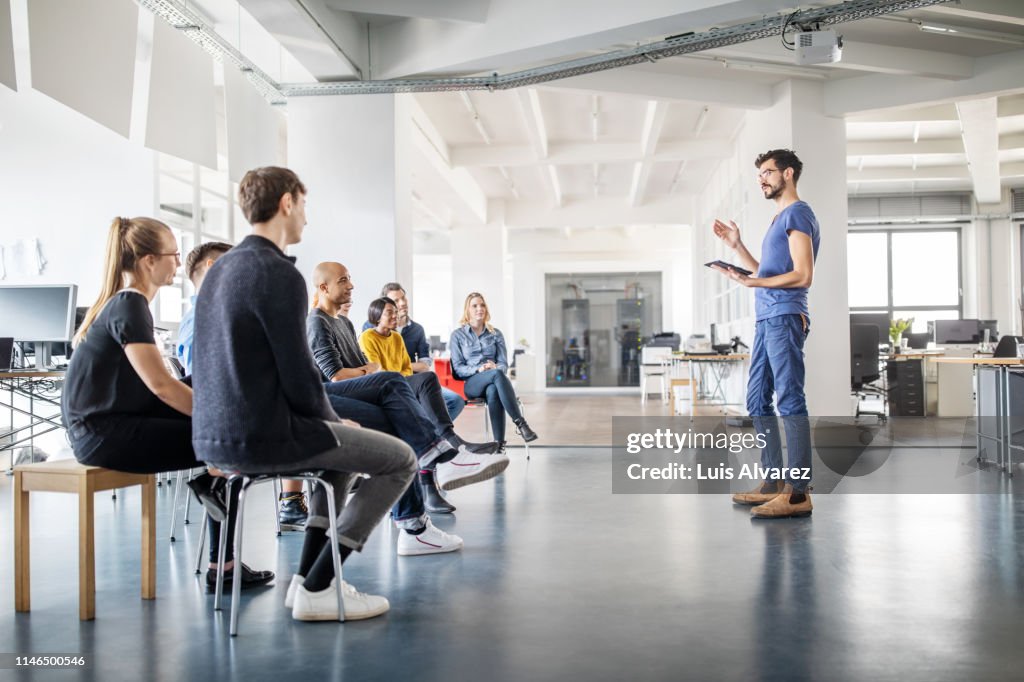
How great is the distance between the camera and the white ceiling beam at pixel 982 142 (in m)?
8.55

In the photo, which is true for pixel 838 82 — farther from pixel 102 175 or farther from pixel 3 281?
pixel 3 281

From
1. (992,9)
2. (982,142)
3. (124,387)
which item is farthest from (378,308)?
(982,142)

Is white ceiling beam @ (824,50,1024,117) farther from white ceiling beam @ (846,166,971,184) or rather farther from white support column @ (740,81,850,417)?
white ceiling beam @ (846,166,971,184)

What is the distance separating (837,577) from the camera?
2871 millimetres

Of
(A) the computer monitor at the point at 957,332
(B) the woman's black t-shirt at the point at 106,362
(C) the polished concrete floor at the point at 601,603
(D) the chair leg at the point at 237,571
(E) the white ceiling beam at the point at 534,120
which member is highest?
(E) the white ceiling beam at the point at 534,120

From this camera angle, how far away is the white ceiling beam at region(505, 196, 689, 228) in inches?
584

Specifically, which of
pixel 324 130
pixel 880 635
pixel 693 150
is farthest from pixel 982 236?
pixel 880 635

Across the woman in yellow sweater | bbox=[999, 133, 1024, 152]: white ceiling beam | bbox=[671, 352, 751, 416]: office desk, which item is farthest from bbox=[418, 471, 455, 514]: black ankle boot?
bbox=[999, 133, 1024, 152]: white ceiling beam

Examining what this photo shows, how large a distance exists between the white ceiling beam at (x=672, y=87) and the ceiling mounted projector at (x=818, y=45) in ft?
7.14

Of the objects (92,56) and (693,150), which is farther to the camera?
(693,150)

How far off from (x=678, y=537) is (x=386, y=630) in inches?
62.0

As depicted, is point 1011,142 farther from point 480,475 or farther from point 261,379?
point 261,379

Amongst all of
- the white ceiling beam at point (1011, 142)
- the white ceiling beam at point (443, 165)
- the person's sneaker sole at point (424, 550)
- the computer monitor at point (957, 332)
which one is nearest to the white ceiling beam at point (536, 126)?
the white ceiling beam at point (443, 165)

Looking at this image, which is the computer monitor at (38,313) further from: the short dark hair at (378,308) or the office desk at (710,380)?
the office desk at (710,380)
